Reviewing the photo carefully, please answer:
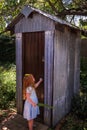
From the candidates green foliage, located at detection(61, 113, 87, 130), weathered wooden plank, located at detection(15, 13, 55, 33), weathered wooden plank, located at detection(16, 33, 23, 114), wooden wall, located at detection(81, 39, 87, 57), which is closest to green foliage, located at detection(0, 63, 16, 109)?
weathered wooden plank, located at detection(16, 33, 23, 114)

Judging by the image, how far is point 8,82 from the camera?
823 cm

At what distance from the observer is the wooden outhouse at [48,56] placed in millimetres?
5102

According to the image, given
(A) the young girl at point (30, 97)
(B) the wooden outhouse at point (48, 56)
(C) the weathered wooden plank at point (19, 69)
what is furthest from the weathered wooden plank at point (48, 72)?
(C) the weathered wooden plank at point (19, 69)

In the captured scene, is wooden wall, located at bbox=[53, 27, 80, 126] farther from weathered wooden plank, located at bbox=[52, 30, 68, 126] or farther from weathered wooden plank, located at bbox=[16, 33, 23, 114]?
weathered wooden plank, located at bbox=[16, 33, 23, 114]

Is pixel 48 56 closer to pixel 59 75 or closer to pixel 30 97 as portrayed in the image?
pixel 59 75

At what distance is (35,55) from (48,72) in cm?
A: 69

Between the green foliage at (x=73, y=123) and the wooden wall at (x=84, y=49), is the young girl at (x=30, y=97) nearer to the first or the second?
the green foliage at (x=73, y=123)

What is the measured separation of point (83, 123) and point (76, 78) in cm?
160

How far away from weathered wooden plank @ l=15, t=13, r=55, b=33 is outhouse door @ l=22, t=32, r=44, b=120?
0.15 meters

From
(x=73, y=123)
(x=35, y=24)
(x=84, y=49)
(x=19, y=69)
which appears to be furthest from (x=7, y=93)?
(x=84, y=49)

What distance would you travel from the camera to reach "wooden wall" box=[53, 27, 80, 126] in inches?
206

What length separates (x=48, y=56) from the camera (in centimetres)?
512

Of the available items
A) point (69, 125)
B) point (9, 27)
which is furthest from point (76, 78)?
point (9, 27)

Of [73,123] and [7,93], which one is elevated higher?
[7,93]
